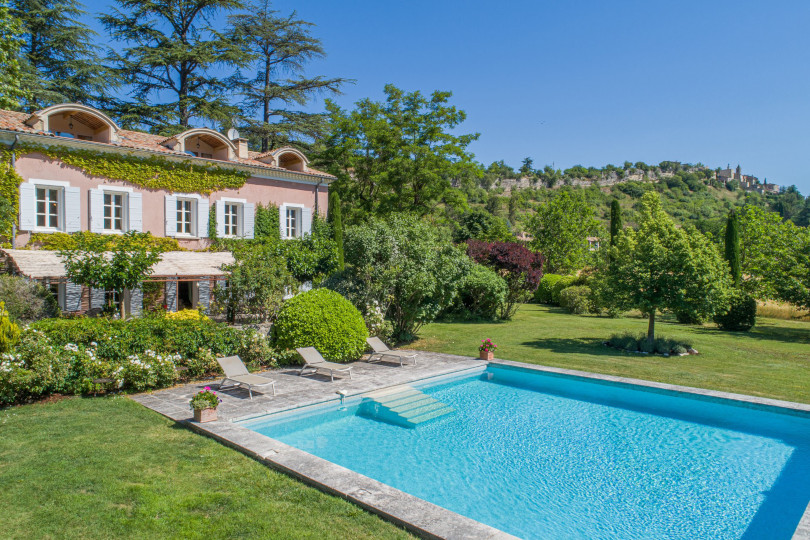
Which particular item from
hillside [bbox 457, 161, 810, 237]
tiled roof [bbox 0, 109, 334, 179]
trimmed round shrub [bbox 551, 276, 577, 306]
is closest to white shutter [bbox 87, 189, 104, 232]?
tiled roof [bbox 0, 109, 334, 179]

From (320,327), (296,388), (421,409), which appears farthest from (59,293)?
(421,409)

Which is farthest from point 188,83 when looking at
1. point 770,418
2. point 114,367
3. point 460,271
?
point 770,418

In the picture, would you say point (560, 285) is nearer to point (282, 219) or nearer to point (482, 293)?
point (482, 293)

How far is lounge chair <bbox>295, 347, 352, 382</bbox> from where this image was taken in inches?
542

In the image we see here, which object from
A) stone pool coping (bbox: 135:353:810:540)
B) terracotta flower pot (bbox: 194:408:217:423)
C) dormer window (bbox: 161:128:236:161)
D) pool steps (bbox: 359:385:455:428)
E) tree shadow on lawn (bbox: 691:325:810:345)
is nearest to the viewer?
stone pool coping (bbox: 135:353:810:540)

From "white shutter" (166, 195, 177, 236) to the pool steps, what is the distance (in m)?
13.6

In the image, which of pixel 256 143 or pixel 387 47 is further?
pixel 256 143

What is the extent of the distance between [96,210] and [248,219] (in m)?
6.15

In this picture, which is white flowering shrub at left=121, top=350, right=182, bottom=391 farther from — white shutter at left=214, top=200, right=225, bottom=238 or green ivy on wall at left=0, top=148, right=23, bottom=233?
white shutter at left=214, top=200, right=225, bottom=238

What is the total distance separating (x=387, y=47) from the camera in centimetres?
2053

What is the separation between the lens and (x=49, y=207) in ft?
62.0

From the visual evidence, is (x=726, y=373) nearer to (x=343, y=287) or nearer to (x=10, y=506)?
(x=343, y=287)

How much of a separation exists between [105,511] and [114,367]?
19.7 ft

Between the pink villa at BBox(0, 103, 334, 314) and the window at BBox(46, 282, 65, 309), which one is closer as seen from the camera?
the pink villa at BBox(0, 103, 334, 314)
